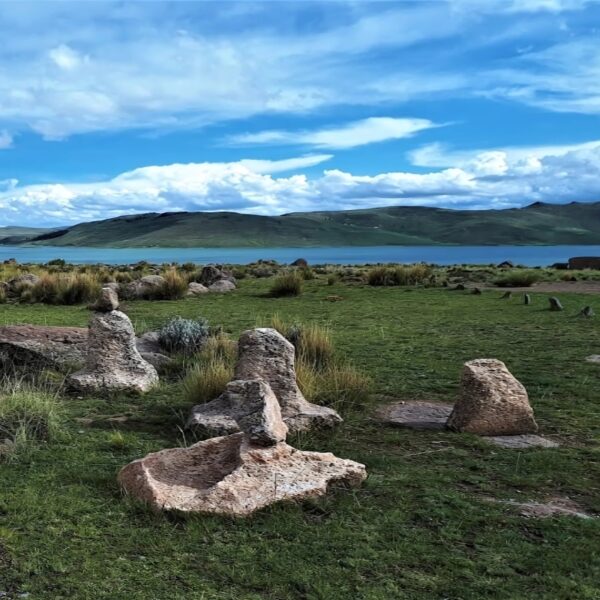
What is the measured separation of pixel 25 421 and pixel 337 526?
3321 mm

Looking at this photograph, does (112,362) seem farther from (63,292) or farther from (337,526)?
(63,292)

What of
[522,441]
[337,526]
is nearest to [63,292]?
[522,441]

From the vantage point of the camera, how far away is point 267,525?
4.34m

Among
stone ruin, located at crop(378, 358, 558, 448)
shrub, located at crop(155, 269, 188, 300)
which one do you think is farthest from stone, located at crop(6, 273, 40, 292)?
stone ruin, located at crop(378, 358, 558, 448)

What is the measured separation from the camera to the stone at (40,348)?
353 inches

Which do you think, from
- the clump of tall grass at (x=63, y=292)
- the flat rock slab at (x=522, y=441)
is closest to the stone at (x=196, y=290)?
the clump of tall grass at (x=63, y=292)

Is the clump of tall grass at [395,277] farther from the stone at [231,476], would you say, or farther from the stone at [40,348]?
the stone at [231,476]

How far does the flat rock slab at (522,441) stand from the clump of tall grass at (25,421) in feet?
13.1

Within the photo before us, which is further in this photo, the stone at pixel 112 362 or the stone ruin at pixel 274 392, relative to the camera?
the stone at pixel 112 362

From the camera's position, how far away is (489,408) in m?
6.59

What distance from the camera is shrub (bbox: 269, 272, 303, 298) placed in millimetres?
21594

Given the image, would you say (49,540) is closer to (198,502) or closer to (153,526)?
(153,526)

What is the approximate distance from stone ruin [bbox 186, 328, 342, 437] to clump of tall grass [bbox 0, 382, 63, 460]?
4.13 feet

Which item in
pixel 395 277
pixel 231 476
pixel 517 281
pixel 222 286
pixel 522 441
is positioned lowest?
pixel 522 441
